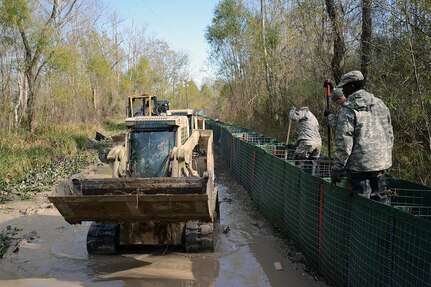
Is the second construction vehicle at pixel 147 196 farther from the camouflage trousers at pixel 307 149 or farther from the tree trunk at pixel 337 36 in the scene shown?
the tree trunk at pixel 337 36

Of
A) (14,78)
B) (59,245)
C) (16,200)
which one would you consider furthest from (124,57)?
(59,245)

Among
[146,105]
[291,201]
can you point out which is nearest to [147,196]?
[291,201]

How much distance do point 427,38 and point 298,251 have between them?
13.4ft

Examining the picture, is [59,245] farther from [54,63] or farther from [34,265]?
[54,63]

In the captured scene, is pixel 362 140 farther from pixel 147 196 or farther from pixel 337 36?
pixel 337 36

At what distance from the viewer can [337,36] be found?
11914 mm

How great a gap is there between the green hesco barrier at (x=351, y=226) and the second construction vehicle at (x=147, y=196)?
1390 millimetres

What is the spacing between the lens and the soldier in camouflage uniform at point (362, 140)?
4.88 meters

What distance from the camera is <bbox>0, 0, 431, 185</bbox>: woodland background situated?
8.48 meters

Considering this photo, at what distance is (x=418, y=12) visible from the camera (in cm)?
761

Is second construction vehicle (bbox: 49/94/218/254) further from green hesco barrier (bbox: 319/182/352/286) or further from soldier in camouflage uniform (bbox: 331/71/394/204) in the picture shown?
soldier in camouflage uniform (bbox: 331/71/394/204)

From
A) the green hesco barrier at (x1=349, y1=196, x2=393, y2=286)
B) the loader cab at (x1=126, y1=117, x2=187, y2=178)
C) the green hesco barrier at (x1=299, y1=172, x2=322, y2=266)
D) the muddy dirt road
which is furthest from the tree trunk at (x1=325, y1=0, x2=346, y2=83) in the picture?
the green hesco barrier at (x1=349, y1=196, x2=393, y2=286)

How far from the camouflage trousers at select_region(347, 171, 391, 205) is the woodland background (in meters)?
2.92

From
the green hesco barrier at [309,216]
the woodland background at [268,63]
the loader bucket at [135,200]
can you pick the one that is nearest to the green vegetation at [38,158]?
the woodland background at [268,63]
